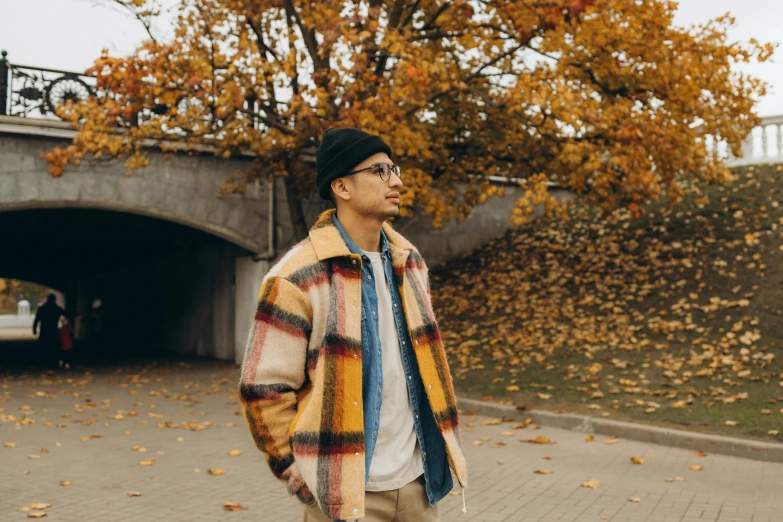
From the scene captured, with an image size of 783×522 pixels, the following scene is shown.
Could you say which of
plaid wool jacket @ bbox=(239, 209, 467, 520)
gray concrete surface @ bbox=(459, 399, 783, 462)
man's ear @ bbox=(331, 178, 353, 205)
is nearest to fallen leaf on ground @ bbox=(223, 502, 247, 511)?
plaid wool jacket @ bbox=(239, 209, 467, 520)

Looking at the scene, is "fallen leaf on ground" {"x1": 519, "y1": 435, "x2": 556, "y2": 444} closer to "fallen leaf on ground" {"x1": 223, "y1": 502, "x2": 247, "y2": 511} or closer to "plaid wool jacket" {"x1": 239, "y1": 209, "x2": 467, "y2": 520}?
"fallen leaf on ground" {"x1": 223, "y1": 502, "x2": 247, "y2": 511}

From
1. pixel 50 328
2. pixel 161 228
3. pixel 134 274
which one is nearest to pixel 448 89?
pixel 161 228

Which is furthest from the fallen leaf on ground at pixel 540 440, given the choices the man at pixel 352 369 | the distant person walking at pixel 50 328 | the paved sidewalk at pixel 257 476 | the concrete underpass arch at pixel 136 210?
the distant person walking at pixel 50 328

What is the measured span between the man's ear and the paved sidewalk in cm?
386

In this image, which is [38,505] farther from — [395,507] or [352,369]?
[352,369]

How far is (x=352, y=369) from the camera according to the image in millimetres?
2545

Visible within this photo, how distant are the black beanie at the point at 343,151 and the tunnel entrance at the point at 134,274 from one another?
16615mm

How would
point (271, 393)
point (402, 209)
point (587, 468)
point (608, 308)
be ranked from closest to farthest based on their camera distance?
point (271, 393) < point (587, 468) < point (402, 209) < point (608, 308)

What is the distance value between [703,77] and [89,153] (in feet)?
37.7

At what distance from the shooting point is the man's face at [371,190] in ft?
9.06

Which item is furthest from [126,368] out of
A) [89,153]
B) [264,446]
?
[264,446]

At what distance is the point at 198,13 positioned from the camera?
1550cm

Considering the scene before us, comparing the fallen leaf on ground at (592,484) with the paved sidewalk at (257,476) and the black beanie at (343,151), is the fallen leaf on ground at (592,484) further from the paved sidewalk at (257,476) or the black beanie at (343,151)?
the black beanie at (343,151)

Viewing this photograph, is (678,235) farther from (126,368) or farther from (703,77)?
(126,368)
